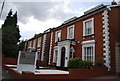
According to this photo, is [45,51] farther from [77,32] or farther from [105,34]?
[105,34]

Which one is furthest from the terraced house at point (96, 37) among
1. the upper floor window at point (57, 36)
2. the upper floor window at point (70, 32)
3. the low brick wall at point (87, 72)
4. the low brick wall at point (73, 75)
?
the low brick wall at point (73, 75)

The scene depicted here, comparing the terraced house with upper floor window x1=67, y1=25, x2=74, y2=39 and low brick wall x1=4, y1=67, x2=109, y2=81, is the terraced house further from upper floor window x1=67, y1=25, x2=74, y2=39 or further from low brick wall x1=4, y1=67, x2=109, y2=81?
low brick wall x1=4, y1=67, x2=109, y2=81

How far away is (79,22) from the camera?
14.6 m

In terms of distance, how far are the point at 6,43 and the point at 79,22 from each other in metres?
14.6

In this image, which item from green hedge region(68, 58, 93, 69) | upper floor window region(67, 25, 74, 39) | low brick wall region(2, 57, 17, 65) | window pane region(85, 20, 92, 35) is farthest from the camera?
low brick wall region(2, 57, 17, 65)

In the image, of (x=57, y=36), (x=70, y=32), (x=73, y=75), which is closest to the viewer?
(x=73, y=75)

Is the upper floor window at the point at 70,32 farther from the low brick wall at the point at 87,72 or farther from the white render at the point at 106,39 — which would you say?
the low brick wall at the point at 87,72

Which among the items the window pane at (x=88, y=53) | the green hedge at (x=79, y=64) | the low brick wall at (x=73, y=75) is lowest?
the low brick wall at (x=73, y=75)

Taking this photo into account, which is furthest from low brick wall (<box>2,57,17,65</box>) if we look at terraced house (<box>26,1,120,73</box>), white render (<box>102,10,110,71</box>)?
white render (<box>102,10,110,71</box>)

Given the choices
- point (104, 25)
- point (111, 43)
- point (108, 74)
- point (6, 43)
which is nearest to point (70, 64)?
point (108, 74)

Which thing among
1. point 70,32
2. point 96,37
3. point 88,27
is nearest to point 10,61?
point 70,32

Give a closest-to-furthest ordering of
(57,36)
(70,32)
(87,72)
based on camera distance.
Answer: (87,72) < (70,32) < (57,36)

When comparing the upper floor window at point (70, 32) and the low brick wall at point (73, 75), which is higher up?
the upper floor window at point (70, 32)

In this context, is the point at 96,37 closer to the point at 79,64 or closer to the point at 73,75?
the point at 79,64
